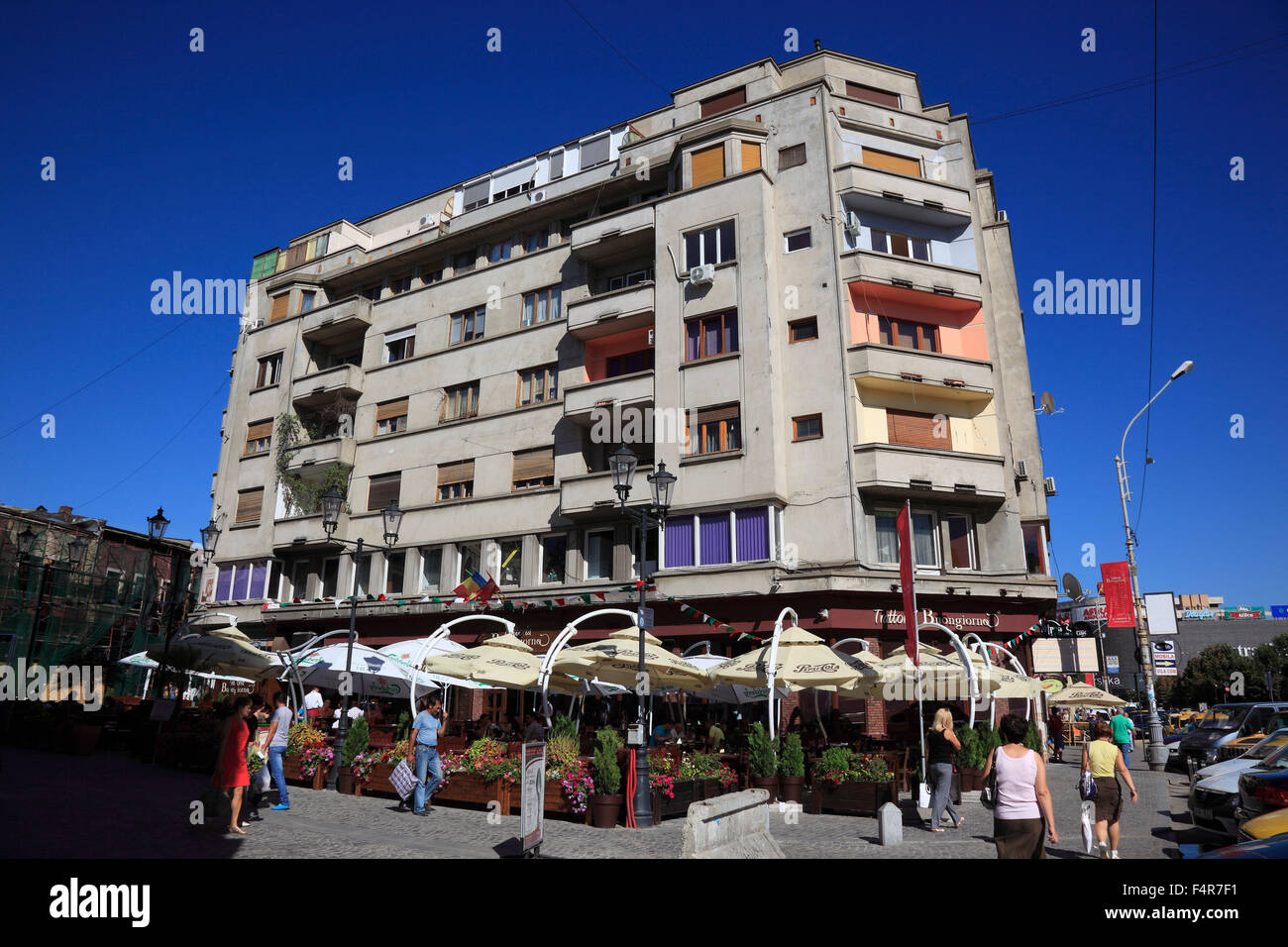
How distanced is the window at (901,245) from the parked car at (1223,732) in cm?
1693

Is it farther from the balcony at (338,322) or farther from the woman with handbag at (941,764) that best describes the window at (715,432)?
the balcony at (338,322)

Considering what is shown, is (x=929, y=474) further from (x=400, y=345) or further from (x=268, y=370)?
(x=268, y=370)

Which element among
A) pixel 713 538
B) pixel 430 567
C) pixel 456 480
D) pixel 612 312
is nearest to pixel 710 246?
pixel 612 312

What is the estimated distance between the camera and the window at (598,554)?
2677 centimetres

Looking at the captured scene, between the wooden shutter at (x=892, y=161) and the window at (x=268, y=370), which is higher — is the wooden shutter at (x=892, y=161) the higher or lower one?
the higher one

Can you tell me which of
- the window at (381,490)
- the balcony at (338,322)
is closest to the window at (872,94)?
the balcony at (338,322)

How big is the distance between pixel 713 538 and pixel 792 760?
32.5 feet

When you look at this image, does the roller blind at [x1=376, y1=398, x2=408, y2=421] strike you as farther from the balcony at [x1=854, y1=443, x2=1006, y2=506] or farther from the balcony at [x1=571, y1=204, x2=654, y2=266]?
the balcony at [x1=854, y1=443, x2=1006, y2=506]

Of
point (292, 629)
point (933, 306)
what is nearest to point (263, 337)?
point (292, 629)

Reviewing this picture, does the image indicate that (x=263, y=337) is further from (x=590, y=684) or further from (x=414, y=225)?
(x=590, y=684)

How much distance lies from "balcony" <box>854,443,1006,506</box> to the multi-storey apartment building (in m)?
0.08

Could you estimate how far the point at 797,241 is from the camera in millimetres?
26422
